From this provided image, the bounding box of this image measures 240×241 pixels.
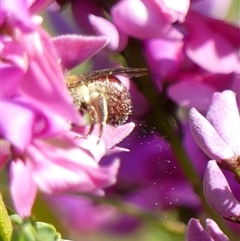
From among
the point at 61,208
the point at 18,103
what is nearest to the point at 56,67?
the point at 18,103

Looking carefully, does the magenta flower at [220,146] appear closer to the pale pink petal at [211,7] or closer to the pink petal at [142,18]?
the pink petal at [142,18]

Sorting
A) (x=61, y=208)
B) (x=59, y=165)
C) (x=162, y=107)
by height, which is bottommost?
(x=61, y=208)

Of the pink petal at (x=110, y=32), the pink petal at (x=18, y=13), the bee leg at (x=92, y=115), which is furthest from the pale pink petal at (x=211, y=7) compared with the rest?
the pink petal at (x=18, y=13)

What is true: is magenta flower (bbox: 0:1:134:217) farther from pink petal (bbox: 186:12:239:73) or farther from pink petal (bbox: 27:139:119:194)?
pink petal (bbox: 186:12:239:73)

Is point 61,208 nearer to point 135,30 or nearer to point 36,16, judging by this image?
point 135,30

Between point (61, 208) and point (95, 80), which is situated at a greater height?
point (95, 80)

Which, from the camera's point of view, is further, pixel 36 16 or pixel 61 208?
pixel 61 208

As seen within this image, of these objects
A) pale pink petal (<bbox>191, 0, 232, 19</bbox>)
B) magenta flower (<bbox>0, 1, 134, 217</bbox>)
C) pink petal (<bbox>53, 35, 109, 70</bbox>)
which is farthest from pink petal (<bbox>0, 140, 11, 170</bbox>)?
pale pink petal (<bbox>191, 0, 232, 19</bbox>)

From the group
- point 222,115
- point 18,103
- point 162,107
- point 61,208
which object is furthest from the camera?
point 61,208
